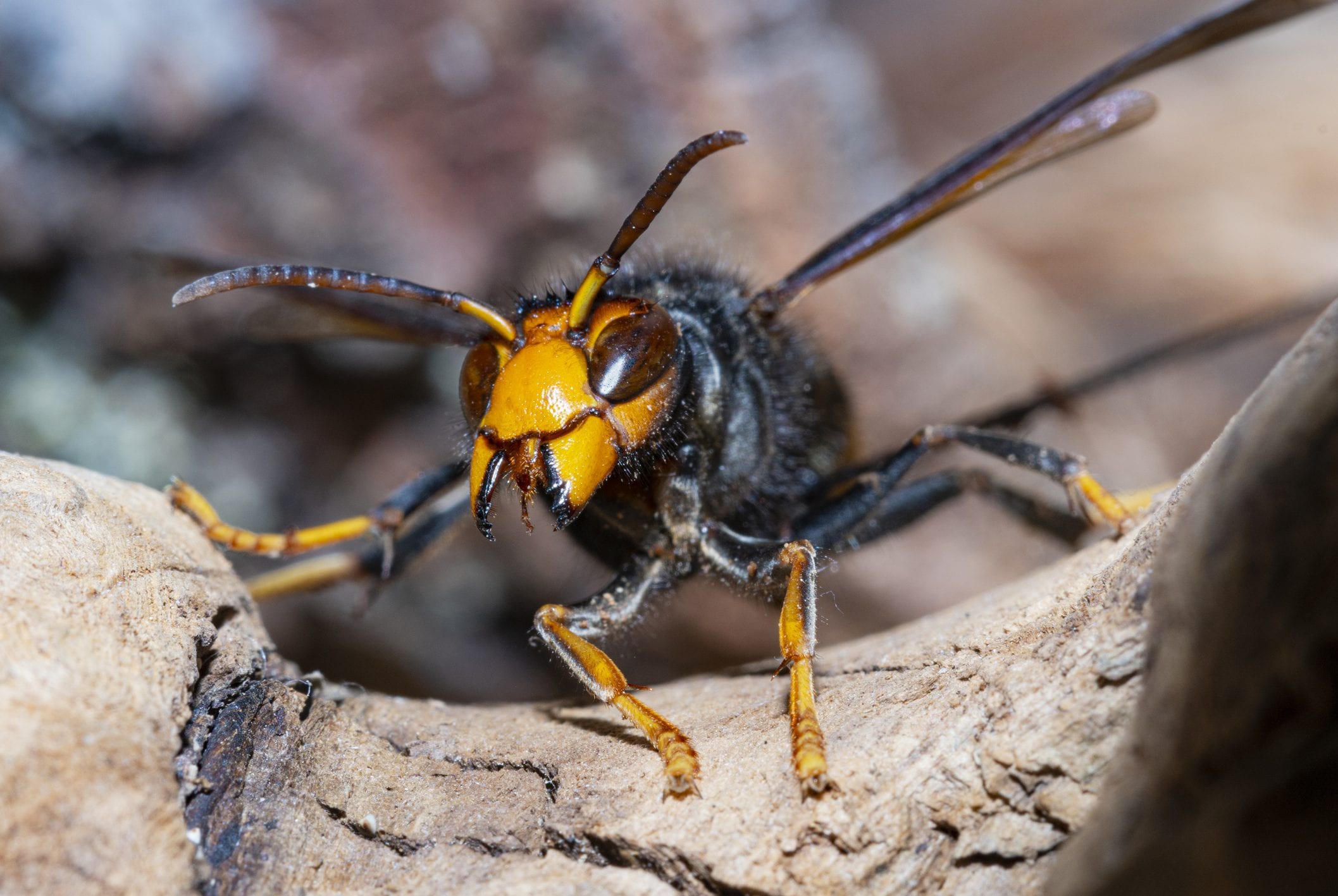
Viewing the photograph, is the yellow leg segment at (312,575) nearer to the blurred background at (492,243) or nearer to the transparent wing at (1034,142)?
the blurred background at (492,243)

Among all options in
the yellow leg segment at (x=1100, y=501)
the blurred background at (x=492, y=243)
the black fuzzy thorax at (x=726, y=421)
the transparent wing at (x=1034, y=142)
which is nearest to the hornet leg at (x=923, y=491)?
the yellow leg segment at (x=1100, y=501)

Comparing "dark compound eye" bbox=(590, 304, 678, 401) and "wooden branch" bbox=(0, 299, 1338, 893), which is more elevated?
"dark compound eye" bbox=(590, 304, 678, 401)

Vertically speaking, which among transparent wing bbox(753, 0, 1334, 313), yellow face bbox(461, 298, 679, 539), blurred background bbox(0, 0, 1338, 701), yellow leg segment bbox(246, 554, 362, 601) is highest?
blurred background bbox(0, 0, 1338, 701)

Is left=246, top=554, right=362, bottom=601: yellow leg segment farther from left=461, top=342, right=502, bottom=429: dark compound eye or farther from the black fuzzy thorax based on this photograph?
left=461, top=342, right=502, bottom=429: dark compound eye

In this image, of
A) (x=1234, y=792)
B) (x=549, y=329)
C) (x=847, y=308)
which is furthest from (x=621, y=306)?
(x=847, y=308)

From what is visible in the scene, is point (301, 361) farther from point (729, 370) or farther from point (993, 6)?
point (993, 6)

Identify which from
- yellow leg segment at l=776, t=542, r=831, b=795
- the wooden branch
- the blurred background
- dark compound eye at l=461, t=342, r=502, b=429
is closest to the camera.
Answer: the wooden branch

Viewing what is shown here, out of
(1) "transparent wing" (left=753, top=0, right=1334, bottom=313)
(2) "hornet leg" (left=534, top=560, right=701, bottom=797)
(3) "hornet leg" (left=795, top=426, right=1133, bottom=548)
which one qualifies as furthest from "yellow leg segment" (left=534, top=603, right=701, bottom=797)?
(1) "transparent wing" (left=753, top=0, right=1334, bottom=313)
